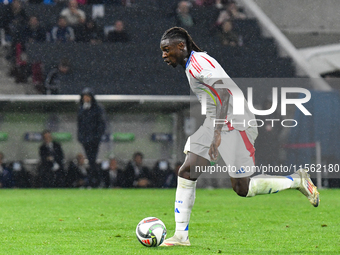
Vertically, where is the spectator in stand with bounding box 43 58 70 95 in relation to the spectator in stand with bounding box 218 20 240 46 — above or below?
below

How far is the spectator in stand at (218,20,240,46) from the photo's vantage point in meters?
16.8

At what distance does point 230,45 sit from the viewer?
16.6 metres

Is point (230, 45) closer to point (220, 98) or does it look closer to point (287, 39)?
point (287, 39)

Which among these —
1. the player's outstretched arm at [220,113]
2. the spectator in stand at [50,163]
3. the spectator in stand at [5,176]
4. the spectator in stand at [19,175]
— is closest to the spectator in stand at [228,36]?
the spectator in stand at [50,163]

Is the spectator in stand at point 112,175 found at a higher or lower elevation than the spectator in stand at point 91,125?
lower

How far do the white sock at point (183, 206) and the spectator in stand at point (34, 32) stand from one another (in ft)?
39.5

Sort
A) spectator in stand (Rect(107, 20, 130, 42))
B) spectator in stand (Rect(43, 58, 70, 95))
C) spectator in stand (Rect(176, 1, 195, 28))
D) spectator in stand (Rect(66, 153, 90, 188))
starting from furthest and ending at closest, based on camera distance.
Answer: spectator in stand (Rect(176, 1, 195, 28))
spectator in stand (Rect(107, 20, 130, 42))
spectator in stand (Rect(43, 58, 70, 95))
spectator in stand (Rect(66, 153, 90, 188))

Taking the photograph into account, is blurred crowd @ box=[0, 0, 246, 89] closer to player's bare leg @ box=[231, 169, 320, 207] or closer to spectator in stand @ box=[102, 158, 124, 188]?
spectator in stand @ box=[102, 158, 124, 188]

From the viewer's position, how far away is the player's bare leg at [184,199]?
5.06 m

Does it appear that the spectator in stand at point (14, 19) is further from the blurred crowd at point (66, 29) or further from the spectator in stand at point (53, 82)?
the spectator in stand at point (53, 82)

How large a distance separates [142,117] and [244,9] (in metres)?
5.25

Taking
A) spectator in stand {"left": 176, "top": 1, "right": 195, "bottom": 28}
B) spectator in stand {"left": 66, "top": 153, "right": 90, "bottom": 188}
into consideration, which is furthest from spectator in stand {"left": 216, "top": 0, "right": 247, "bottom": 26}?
spectator in stand {"left": 66, "top": 153, "right": 90, "bottom": 188}

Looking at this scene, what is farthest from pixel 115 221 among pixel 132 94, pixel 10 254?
pixel 132 94

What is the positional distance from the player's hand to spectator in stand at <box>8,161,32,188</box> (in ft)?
33.3
